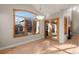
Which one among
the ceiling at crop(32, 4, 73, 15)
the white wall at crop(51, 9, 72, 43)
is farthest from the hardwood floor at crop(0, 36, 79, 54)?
the ceiling at crop(32, 4, 73, 15)

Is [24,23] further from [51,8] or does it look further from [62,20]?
[62,20]

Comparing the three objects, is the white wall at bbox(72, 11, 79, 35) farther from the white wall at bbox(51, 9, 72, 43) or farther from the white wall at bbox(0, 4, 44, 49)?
the white wall at bbox(0, 4, 44, 49)

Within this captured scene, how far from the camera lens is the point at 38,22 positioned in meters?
2.33

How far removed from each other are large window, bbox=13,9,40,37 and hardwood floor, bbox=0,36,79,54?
30 centimetres

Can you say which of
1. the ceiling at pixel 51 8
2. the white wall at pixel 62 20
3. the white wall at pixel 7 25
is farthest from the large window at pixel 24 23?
the white wall at pixel 62 20

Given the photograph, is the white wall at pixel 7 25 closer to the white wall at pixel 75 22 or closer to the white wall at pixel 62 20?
the white wall at pixel 62 20

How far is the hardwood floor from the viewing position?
219 cm

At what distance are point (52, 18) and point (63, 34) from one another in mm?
473

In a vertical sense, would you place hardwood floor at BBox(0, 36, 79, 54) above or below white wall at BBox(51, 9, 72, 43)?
below

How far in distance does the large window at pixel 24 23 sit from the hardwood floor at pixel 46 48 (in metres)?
0.30

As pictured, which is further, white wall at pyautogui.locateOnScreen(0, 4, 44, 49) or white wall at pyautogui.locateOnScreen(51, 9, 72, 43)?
white wall at pyautogui.locateOnScreen(51, 9, 72, 43)

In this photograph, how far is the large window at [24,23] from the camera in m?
2.22
